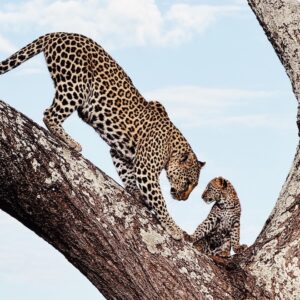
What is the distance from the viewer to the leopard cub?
24.9 ft

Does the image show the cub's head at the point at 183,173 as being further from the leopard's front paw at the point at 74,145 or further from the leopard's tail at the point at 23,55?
the leopard's tail at the point at 23,55

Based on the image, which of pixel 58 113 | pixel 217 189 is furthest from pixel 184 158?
pixel 58 113

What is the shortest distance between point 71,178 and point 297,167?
186cm

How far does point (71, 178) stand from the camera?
509 cm

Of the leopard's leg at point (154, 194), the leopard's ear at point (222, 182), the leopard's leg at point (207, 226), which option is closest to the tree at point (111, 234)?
the leopard's leg at point (154, 194)

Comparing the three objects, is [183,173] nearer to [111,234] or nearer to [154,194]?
[154,194]

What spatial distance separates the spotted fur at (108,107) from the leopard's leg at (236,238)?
3.74ft

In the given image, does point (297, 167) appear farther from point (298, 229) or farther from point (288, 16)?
point (288, 16)

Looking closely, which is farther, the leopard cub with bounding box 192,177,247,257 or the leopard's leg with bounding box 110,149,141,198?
the leopard cub with bounding box 192,177,247,257

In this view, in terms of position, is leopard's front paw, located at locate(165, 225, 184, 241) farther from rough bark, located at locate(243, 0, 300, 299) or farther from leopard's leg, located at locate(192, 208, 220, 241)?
leopard's leg, located at locate(192, 208, 220, 241)

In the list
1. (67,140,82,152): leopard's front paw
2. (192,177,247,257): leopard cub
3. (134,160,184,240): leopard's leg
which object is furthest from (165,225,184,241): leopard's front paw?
(192,177,247,257): leopard cub

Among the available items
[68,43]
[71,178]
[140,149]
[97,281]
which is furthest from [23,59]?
[97,281]

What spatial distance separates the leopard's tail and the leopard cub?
7.95ft

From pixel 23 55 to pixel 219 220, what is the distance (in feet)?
8.86
